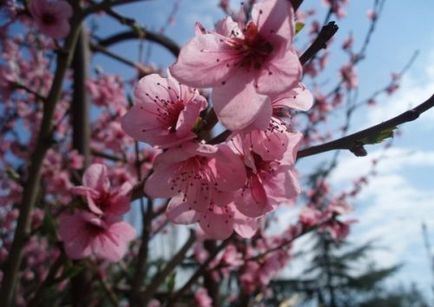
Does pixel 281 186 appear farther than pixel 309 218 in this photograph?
No

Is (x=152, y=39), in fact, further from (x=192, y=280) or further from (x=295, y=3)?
(x=295, y=3)

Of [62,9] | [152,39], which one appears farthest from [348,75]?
[62,9]

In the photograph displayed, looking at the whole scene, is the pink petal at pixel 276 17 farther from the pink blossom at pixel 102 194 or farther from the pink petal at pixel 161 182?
the pink blossom at pixel 102 194

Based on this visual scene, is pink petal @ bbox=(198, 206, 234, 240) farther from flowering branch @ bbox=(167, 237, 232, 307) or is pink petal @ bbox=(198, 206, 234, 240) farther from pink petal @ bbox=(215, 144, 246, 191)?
flowering branch @ bbox=(167, 237, 232, 307)

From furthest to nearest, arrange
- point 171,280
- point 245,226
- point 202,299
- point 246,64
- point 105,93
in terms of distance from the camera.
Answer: point 105,93 → point 202,299 → point 171,280 → point 245,226 → point 246,64

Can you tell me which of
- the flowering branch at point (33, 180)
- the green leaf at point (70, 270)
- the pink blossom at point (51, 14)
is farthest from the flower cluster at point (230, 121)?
the pink blossom at point (51, 14)
